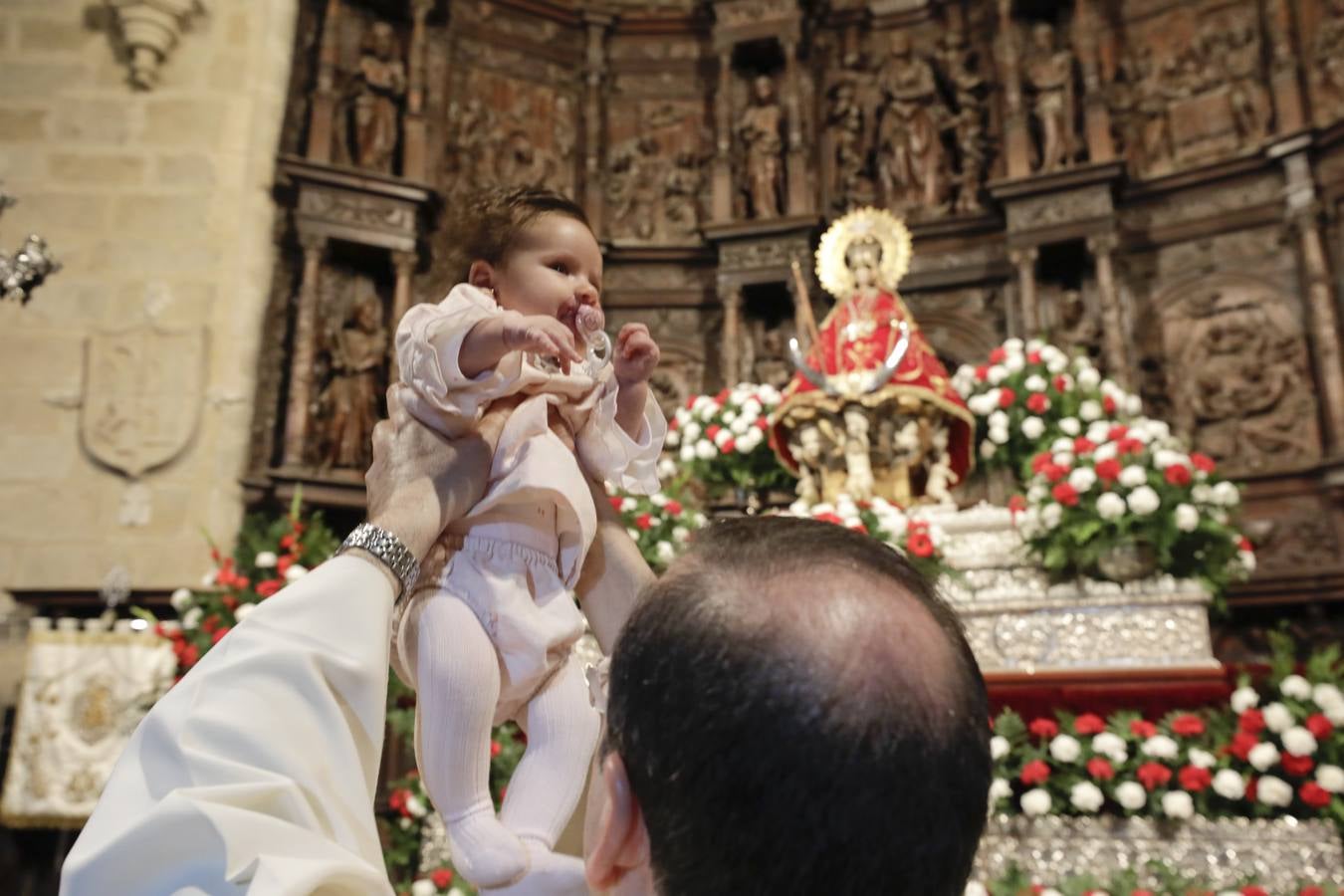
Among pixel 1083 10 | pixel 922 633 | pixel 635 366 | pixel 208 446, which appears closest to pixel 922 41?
pixel 1083 10

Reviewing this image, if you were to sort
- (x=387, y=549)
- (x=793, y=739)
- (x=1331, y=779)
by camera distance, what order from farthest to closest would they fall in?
1. (x=1331, y=779)
2. (x=387, y=549)
3. (x=793, y=739)

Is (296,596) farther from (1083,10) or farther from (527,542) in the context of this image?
(1083,10)

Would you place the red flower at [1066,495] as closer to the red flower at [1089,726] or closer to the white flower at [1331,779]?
the red flower at [1089,726]

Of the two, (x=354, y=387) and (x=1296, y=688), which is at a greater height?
(x=354, y=387)

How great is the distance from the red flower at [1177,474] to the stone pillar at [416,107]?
17.5 ft

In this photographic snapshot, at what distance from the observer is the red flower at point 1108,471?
13.0 ft

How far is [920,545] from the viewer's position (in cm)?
406

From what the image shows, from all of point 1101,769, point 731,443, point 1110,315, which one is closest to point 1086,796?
point 1101,769

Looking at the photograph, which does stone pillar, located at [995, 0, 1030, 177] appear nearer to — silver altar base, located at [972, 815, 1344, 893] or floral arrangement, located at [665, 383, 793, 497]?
floral arrangement, located at [665, 383, 793, 497]

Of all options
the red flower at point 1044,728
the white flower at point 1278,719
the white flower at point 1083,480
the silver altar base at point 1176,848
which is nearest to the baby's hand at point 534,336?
the silver altar base at point 1176,848

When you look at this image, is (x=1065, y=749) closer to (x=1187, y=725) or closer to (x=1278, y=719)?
(x=1187, y=725)

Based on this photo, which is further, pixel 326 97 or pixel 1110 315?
pixel 326 97

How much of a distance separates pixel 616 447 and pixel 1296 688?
294cm

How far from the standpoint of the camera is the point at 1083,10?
24.8 ft
